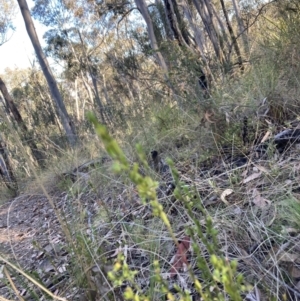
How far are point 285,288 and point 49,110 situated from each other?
14.8 m

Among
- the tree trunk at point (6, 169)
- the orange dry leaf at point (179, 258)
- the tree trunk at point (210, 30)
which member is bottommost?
the tree trunk at point (6, 169)

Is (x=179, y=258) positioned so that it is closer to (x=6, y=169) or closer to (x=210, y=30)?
(x=210, y=30)

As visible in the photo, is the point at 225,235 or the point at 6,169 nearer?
the point at 225,235

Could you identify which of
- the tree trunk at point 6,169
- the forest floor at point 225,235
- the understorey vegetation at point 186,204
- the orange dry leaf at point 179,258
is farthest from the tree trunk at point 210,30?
the tree trunk at point 6,169

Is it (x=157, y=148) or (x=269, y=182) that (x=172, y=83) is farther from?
(x=269, y=182)

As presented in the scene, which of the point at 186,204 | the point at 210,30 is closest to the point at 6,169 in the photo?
the point at 210,30

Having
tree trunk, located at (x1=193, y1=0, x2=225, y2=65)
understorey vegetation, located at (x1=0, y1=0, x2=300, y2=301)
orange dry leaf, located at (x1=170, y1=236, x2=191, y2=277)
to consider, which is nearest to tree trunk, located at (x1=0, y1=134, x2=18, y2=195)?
understorey vegetation, located at (x1=0, y1=0, x2=300, y2=301)

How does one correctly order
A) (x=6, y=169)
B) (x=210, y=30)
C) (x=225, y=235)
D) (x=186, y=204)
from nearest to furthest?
1. (x=186, y=204)
2. (x=225, y=235)
3. (x=210, y=30)
4. (x=6, y=169)

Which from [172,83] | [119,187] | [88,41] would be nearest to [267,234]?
[119,187]

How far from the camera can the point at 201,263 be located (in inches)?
20.7

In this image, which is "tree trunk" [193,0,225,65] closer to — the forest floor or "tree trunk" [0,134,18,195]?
the forest floor

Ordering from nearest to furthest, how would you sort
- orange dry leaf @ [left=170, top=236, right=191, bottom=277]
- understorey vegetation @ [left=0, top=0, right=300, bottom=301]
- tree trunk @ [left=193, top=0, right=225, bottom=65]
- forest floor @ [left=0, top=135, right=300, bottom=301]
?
understorey vegetation @ [left=0, top=0, right=300, bottom=301] < forest floor @ [left=0, top=135, right=300, bottom=301] < orange dry leaf @ [left=170, top=236, right=191, bottom=277] < tree trunk @ [left=193, top=0, right=225, bottom=65]

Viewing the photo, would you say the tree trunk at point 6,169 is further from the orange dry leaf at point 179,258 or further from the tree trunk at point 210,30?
the orange dry leaf at point 179,258

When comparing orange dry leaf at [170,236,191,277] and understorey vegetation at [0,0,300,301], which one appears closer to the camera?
understorey vegetation at [0,0,300,301]
